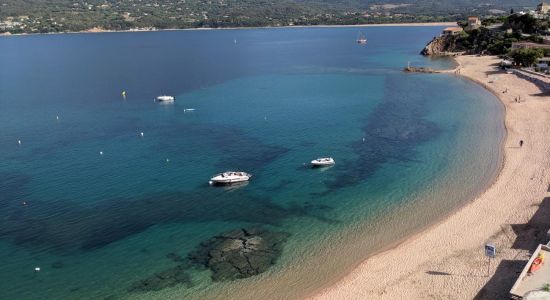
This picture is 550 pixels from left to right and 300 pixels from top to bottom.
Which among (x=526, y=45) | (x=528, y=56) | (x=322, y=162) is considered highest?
(x=526, y=45)

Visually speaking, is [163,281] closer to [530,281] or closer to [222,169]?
[222,169]

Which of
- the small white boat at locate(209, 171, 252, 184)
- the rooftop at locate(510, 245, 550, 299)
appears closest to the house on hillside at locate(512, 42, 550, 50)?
the small white boat at locate(209, 171, 252, 184)

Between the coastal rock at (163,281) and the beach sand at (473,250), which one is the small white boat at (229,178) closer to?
the coastal rock at (163,281)

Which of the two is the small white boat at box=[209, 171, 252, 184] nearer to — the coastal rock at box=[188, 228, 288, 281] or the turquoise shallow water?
the turquoise shallow water

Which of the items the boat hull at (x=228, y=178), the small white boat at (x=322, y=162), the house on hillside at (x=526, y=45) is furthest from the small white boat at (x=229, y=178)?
the house on hillside at (x=526, y=45)

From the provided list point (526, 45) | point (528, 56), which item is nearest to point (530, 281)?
point (528, 56)
